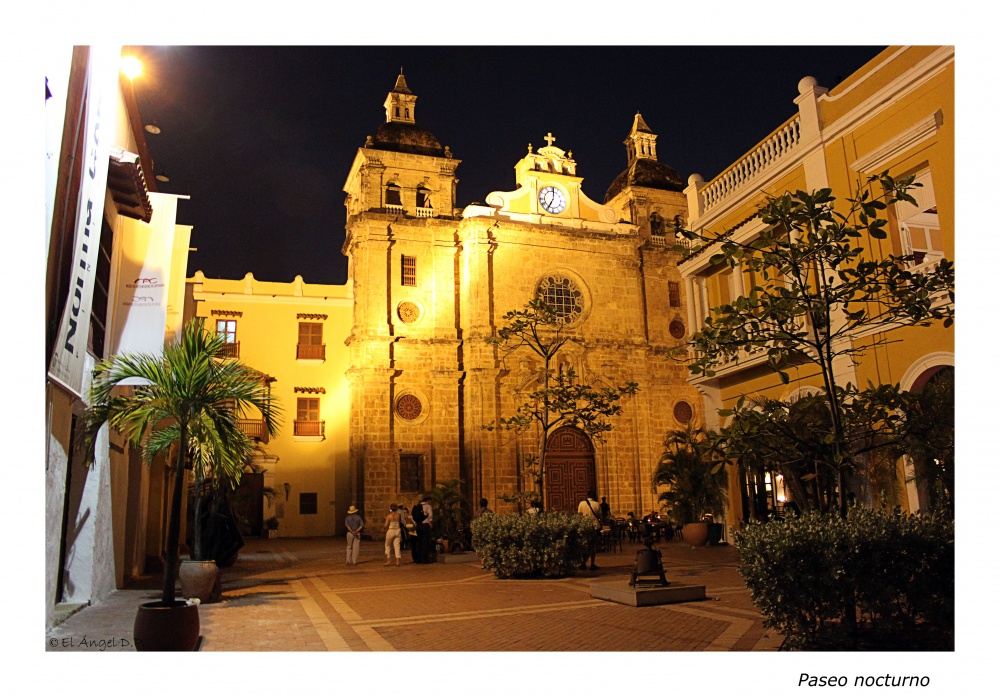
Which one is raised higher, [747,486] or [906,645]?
[747,486]

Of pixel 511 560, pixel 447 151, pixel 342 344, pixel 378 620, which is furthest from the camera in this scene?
pixel 447 151

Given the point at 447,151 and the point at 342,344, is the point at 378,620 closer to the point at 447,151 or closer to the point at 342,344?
the point at 342,344

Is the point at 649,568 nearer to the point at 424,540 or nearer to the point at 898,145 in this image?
the point at 898,145

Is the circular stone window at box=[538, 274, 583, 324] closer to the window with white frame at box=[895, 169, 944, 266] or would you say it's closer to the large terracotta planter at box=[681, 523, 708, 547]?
the large terracotta planter at box=[681, 523, 708, 547]

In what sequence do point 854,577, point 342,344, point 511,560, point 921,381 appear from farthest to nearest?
point 342,344 → point 511,560 → point 921,381 → point 854,577

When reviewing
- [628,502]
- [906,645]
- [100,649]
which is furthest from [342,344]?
[906,645]

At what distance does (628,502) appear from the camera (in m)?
25.0

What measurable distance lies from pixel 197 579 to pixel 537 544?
4643 mm

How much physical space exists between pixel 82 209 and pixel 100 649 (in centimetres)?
340

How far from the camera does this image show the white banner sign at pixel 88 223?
6.00 metres

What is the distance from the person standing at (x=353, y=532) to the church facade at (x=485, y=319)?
820cm

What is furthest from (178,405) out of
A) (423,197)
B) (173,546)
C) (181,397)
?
(423,197)

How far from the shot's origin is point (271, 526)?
22.3 m

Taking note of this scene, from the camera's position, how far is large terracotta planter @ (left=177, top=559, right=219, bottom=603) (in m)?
8.59
